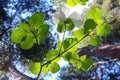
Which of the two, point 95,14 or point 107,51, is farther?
point 107,51

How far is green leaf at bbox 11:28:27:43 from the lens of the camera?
0.33 m

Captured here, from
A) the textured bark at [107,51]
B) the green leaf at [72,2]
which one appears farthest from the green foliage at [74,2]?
the textured bark at [107,51]

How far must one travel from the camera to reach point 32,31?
0.34 meters

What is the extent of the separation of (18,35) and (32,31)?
0.02 meters

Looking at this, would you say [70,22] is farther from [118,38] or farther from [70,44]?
[118,38]

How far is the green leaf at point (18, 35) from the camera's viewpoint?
1.10 feet

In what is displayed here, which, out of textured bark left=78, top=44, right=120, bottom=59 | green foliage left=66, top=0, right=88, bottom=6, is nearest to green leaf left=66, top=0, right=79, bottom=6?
green foliage left=66, top=0, right=88, bottom=6

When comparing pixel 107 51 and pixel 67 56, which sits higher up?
pixel 107 51

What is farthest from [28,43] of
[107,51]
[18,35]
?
[107,51]

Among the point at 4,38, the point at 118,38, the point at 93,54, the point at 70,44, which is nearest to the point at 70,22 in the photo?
the point at 70,44

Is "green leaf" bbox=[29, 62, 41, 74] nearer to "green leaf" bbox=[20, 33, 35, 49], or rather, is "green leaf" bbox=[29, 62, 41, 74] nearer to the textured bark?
"green leaf" bbox=[20, 33, 35, 49]

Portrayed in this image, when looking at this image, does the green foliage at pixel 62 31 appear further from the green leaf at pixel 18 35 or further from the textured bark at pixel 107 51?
the textured bark at pixel 107 51

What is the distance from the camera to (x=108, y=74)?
8875 millimetres

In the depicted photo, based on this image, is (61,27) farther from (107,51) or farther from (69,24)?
(107,51)
